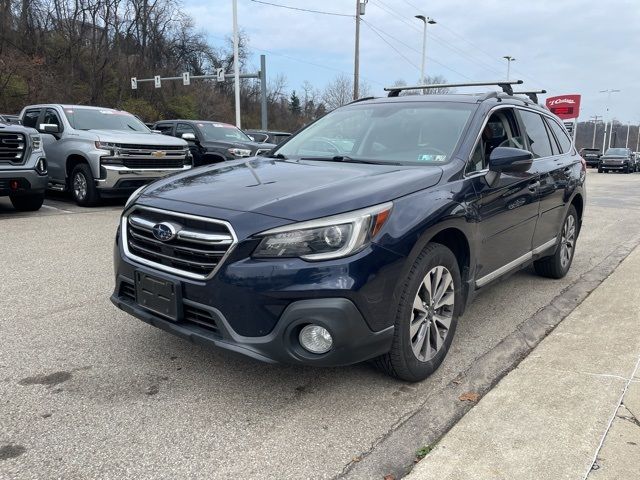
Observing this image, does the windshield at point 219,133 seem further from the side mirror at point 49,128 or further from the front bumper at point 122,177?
the side mirror at point 49,128

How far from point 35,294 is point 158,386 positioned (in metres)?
2.25

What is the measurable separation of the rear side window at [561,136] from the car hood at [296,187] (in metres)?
2.73

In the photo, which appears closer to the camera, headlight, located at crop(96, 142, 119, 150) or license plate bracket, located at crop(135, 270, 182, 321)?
license plate bracket, located at crop(135, 270, 182, 321)

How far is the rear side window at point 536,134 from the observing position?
472 cm

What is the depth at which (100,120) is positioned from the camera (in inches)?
421

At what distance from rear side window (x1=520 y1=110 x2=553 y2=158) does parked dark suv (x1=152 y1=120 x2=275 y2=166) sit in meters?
7.51

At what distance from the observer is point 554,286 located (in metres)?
5.52

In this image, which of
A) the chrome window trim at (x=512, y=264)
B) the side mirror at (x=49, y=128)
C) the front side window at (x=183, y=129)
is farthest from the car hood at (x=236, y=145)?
the chrome window trim at (x=512, y=264)

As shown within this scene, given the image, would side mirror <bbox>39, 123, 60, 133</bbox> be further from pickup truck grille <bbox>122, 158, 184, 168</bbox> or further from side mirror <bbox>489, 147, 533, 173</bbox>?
side mirror <bbox>489, 147, 533, 173</bbox>

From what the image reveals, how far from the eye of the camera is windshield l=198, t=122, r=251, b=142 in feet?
43.0

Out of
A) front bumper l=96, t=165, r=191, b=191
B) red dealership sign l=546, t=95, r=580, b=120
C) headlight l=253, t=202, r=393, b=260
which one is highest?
red dealership sign l=546, t=95, r=580, b=120

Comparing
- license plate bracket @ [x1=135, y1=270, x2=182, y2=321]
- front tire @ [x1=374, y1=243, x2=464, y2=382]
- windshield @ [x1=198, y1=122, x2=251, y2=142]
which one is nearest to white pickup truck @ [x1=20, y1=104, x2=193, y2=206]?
windshield @ [x1=198, y1=122, x2=251, y2=142]

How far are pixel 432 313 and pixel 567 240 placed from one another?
3162 millimetres

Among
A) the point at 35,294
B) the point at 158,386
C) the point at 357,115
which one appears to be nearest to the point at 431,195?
the point at 357,115
